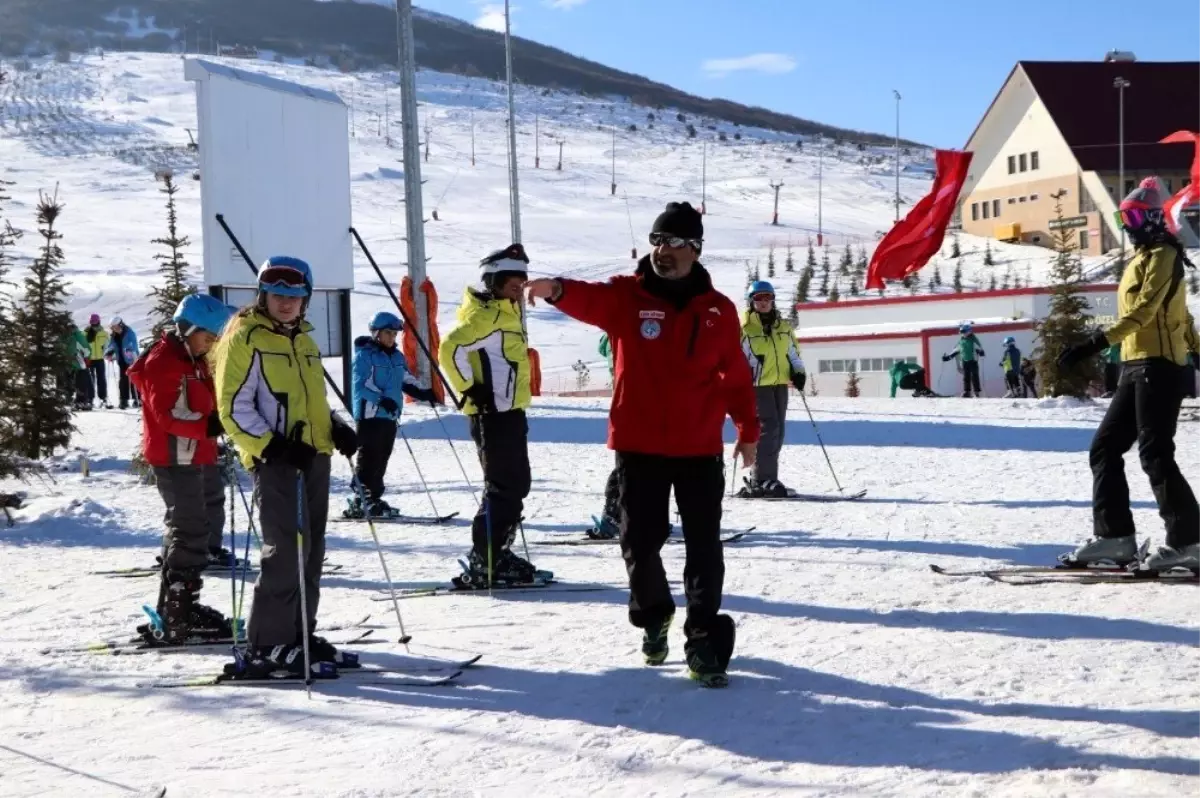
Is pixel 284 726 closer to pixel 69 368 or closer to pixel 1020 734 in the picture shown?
pixel 1020 734

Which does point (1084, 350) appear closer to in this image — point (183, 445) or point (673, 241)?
point (673, 241)

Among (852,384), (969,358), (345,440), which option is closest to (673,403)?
(345,440)

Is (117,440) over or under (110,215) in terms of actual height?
under

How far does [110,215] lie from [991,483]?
65.7 meters

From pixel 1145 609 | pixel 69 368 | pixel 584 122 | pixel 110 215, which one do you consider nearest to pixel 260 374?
pixel 1145 609

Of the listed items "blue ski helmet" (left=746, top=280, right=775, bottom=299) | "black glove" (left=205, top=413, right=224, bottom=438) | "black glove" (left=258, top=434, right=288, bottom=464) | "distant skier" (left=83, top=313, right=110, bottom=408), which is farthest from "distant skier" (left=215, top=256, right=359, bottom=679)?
"distant skier" (left=83, top=313, right=110, bottom=408)

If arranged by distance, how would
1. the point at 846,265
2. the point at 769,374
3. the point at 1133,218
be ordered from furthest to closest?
the point at 846,265
the point at 769,374
the point at 1133,218

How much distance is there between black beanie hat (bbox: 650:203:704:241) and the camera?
5066 millimetres

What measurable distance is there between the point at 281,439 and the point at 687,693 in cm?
193

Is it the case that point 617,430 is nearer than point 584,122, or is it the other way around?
point 617,430

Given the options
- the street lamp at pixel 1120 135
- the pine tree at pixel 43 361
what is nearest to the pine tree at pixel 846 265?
the street lamp at pixel 1120 135

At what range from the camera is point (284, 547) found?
5477mm

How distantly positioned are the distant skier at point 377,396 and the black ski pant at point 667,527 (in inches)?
223

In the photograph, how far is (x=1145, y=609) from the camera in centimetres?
604
